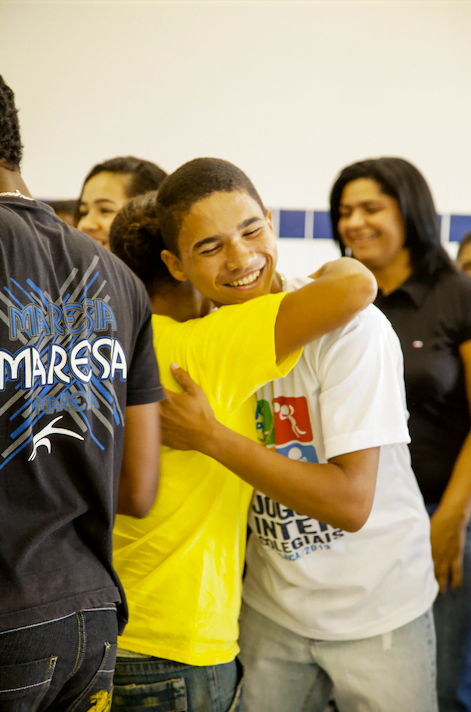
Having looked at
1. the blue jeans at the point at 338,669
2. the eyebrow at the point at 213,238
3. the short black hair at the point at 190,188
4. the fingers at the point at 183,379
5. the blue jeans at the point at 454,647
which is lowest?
the blue jeans at the point at 454,647

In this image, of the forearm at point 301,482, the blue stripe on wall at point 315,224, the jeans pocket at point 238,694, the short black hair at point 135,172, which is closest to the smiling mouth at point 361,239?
the short black hair at point 135,172

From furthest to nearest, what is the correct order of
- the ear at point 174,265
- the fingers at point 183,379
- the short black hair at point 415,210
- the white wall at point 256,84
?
the white wall at point 256,84, the short black hair at point 415,210, the ear at point 174,265, the fingers at point 183,379

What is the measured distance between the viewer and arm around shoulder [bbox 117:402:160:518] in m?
0.94

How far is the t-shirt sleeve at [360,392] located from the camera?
93 centimetres

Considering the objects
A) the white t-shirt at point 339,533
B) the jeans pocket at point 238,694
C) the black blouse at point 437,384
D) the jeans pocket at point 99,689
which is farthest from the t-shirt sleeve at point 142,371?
the black blouse at point 437,384

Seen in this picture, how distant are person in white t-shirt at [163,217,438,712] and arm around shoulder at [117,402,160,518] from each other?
0.05 m

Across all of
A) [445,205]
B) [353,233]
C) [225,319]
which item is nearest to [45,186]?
[353,233]

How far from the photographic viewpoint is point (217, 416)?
1.04 m

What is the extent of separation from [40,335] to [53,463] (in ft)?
0.53

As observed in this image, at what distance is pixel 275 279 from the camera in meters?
1.17

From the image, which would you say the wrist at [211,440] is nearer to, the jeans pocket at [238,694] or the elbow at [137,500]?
the elbow at [137,500]

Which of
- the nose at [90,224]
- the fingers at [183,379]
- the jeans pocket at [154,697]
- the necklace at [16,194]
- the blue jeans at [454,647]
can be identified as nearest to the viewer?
→ the necklace at [16,194]

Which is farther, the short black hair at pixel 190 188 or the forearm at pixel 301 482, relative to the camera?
the short black hair at pixel 190 188

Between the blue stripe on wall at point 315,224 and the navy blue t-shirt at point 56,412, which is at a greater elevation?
the navy blue t-shirt at point 56,412
